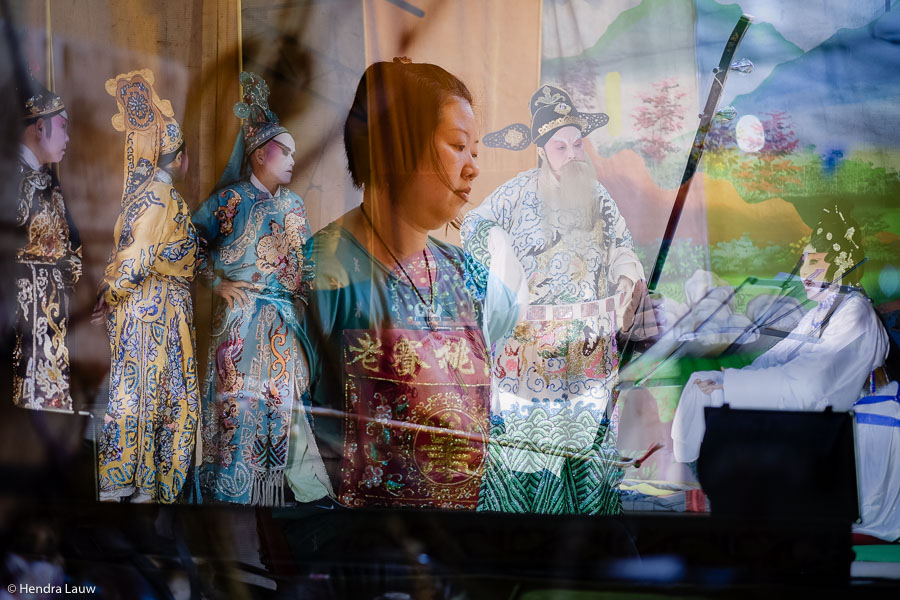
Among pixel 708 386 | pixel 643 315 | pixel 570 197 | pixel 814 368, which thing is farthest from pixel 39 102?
pixel 814 368

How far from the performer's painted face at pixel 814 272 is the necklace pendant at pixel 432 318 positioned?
171 cm

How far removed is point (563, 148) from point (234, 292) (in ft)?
5.91

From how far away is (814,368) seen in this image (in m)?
3.33

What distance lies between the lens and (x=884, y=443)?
10.8 feet

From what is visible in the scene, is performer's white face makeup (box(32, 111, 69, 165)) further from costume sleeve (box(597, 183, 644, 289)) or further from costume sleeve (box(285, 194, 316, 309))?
costume sleeve (box(597, 183, 644, 289))

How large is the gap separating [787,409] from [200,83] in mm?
3304

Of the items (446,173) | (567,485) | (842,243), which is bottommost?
(567,485)

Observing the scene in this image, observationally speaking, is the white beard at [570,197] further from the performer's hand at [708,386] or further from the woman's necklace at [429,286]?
the performer's hand at [708,386]

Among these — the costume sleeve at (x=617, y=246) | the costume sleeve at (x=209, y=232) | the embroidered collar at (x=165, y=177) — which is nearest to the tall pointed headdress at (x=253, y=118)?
the costume sleeve at (x=209, y=232)

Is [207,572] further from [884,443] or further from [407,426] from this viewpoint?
[884,443]

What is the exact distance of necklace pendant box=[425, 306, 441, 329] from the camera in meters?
3.57

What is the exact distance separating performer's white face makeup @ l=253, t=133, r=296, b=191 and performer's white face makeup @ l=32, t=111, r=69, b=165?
109cm

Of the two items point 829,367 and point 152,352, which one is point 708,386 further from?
point 152,352

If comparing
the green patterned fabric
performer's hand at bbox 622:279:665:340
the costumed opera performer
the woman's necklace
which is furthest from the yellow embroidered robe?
performer's hand at bbox 622:279:665:340
